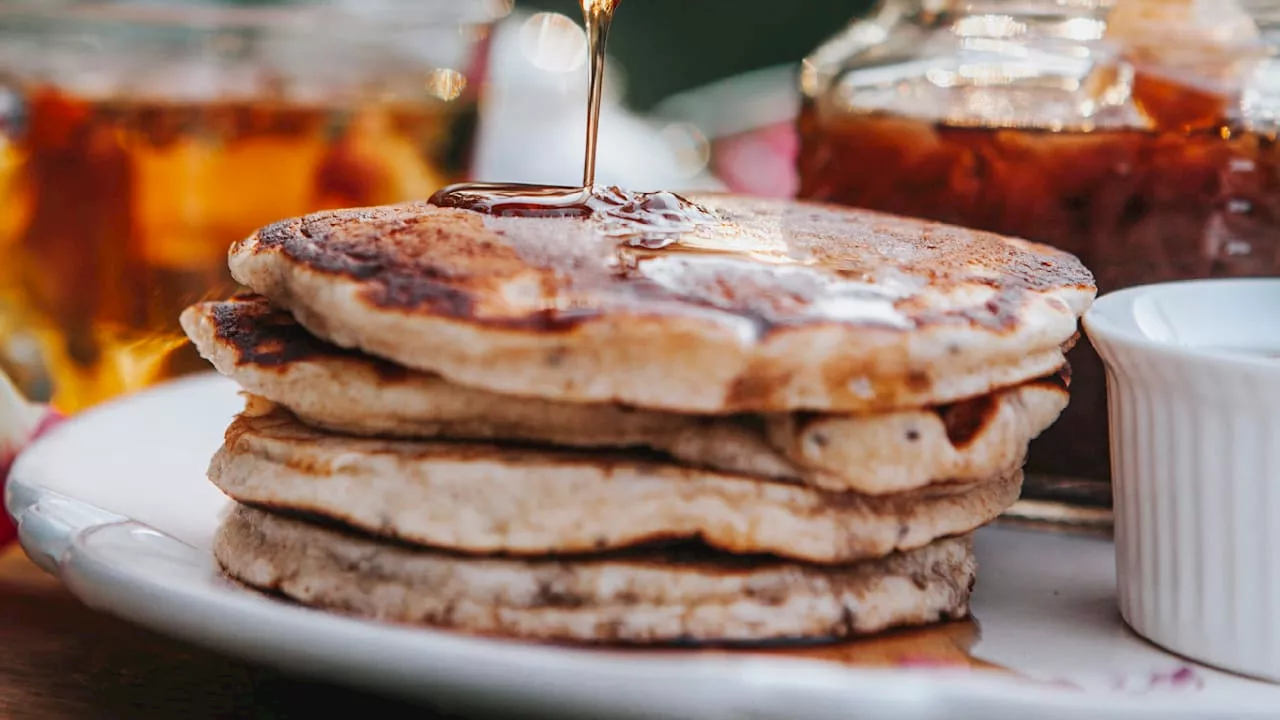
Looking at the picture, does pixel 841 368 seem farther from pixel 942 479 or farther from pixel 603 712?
pixel 603 712

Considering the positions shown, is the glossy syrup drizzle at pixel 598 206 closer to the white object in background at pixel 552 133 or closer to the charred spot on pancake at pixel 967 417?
the charred spot on pancake at pixel 967 417

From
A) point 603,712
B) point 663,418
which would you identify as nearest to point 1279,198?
point 663,418

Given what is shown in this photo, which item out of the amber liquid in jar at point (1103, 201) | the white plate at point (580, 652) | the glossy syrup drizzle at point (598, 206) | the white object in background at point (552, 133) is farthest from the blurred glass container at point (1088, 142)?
the white object in background at point (552, 133)

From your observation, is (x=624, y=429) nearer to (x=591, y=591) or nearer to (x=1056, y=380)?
(x=591, y=591)

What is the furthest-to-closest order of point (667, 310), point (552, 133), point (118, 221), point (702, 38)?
point (702, 38)
point (552, 133)
point (118, 221)
point (667, 310)

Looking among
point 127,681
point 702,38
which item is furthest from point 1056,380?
point 702,38
